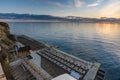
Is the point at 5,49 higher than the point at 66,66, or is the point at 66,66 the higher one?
the point at 5,49

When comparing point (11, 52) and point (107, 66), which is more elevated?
point (11, 52)

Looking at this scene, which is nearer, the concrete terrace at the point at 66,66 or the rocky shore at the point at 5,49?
the rocky shore at the point at 5,49

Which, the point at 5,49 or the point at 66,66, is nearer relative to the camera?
the point at 5,49

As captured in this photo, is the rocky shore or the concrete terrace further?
the concrete terrace

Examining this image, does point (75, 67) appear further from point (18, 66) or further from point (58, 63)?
point (18, 66)

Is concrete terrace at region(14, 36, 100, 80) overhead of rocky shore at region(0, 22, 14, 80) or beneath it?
beneath

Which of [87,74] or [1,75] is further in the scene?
[87,74]

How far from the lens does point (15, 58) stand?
2041 cm

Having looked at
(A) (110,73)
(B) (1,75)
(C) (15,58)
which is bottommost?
(A) (110,73)

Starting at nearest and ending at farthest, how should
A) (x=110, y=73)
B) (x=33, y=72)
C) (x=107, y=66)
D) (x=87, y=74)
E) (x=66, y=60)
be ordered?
(x=33, y=72) < (x=87, y=74) < (x=66, y=60) < (x=110, y=73) < (x=107, y=66)

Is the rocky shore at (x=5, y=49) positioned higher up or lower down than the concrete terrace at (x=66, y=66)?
higher up

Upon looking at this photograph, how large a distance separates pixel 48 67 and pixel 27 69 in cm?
453

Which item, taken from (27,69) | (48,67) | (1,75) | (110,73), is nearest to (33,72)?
(27,69)

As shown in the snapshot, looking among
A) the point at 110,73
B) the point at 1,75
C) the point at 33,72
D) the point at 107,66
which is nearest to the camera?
the point at 1,75
